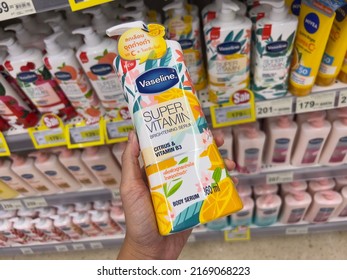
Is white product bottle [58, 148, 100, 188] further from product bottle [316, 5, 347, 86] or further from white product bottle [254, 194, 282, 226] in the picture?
product bottle [316, 5, 347, 86]

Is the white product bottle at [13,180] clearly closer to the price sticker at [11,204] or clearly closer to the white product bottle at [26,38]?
the price sticker at [11,204]

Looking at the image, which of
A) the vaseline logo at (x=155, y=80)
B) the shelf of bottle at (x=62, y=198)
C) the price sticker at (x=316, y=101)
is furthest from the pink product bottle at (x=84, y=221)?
the price sticker at (x=316, y=101)

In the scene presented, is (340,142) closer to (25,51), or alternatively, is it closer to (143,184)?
(143,184)

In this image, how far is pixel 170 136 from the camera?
2.60 ft

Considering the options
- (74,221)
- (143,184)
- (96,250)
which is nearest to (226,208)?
(143,184)

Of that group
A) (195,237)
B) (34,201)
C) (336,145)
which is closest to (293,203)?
(336,145)

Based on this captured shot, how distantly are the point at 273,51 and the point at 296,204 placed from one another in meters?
0.77

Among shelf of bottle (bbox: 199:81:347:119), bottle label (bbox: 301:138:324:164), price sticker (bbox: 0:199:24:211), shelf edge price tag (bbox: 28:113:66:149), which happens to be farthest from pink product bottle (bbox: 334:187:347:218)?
price sticker (bbox: 0:199:24:211)

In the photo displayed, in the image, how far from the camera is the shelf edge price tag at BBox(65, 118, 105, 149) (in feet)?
3.54

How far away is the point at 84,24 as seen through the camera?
107 centimetres

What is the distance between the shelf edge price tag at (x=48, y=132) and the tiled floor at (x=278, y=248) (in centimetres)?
102

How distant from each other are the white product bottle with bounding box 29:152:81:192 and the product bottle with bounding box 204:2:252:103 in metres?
0.69

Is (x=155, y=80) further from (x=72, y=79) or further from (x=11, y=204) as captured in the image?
(x=11, y=204)
